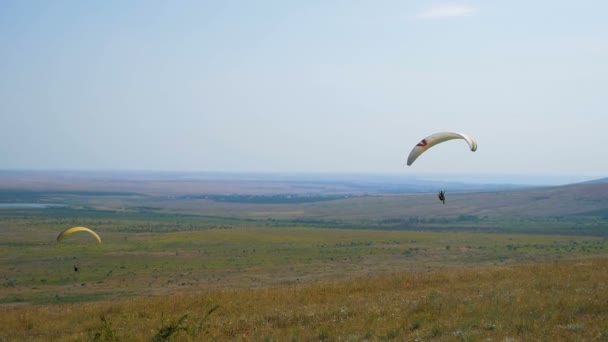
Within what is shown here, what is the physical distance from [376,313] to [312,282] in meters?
15.4

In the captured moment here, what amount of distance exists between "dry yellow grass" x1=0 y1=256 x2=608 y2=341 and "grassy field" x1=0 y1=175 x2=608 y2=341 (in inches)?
1.6

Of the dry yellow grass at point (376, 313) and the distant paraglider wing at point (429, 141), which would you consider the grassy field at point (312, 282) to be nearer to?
the dry yellow grass at point (376, 313)

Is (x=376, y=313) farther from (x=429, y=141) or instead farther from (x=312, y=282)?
(x=312, y=282)

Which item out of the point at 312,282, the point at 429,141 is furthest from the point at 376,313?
the point at 312,282

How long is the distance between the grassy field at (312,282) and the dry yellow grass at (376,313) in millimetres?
42

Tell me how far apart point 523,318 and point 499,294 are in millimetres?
2882

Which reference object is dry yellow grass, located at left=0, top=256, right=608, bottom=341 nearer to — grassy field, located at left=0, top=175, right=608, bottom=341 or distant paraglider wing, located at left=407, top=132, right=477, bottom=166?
grassy field, located at left=0, top=175, right=608, bottom=341

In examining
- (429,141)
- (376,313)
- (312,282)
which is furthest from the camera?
(312,282)

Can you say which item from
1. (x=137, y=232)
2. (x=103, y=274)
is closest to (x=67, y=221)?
(x=137, y=232)

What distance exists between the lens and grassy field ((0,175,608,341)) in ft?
38.9

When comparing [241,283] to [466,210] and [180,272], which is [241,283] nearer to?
[180,272]

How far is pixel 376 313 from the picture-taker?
42.5 feet

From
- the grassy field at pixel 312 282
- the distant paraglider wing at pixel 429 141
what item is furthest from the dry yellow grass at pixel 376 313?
the distant paraglider wing at pixel 429 141

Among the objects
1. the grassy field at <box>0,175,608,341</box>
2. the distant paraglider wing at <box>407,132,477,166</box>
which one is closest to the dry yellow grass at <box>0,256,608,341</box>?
the grassy field at <box>0,175,608,341</box>
